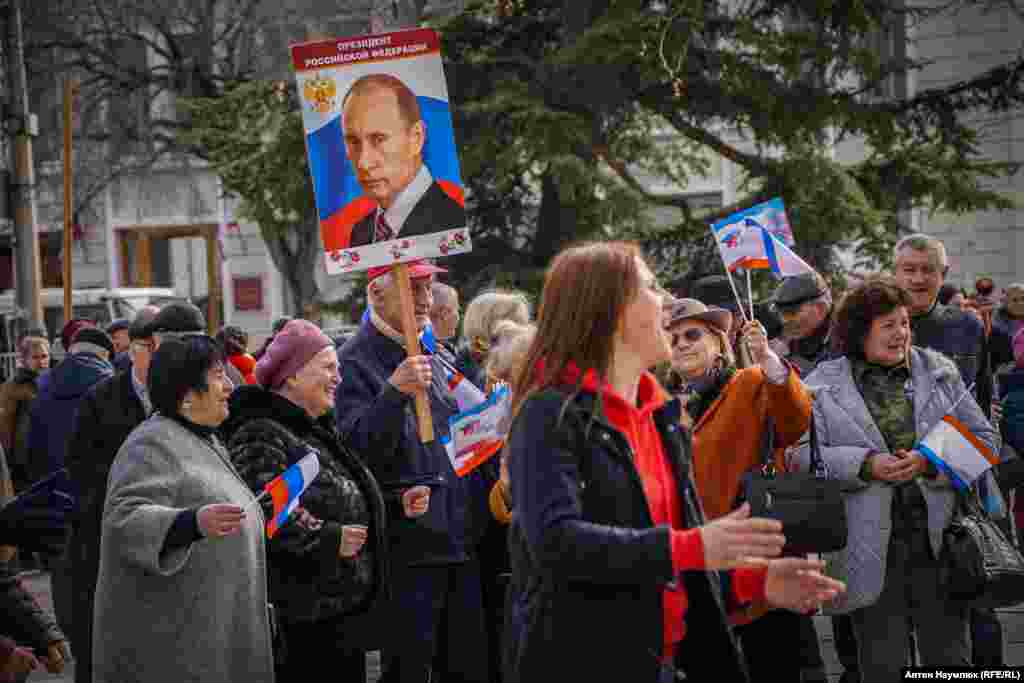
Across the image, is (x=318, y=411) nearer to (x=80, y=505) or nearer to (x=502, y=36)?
(x=80, y=505)

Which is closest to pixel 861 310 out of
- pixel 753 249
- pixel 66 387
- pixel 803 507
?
pixel 803 507

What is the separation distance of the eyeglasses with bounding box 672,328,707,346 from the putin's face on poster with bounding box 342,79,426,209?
1306 mm

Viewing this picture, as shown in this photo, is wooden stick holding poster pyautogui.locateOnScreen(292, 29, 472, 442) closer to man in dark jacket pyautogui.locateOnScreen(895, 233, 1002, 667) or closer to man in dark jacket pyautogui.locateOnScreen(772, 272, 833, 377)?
man in dark jacket pyautogui.locateOnScreen(772, 272, 833, 377)

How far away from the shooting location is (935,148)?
1655cm

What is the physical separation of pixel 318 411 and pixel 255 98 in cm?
1235

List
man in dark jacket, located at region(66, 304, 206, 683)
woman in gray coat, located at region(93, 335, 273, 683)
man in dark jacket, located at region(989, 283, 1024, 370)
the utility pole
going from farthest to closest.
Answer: the utility pole → man in dark jacket, located at region(989, 283, 1024, 370) → man in dark jacket, located at region(66, 304, 206, 683) → woman in gray coat, located at region(93, 335, 273, 683)

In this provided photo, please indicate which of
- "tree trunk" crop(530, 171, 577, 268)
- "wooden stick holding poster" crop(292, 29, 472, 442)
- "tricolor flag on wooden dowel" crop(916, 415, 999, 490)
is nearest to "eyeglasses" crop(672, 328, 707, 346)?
"tricolor flag on wooden dowel" crop(916, 415, 999, 490)

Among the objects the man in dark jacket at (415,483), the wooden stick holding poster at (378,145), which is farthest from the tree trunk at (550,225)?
the wooden stick holding poster at (378,145)

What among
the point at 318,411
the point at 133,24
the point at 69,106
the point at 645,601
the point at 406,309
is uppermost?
the point at 133,24

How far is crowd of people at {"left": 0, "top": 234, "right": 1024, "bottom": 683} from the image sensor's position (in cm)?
355

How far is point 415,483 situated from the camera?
6.30 meters

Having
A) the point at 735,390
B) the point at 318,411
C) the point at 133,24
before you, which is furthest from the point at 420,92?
the point at 133,24

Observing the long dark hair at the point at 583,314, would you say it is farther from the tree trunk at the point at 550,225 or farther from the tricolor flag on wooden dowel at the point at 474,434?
the tree trunk at the point at 550,225

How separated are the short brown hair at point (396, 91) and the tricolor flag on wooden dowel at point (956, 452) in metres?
2.32
